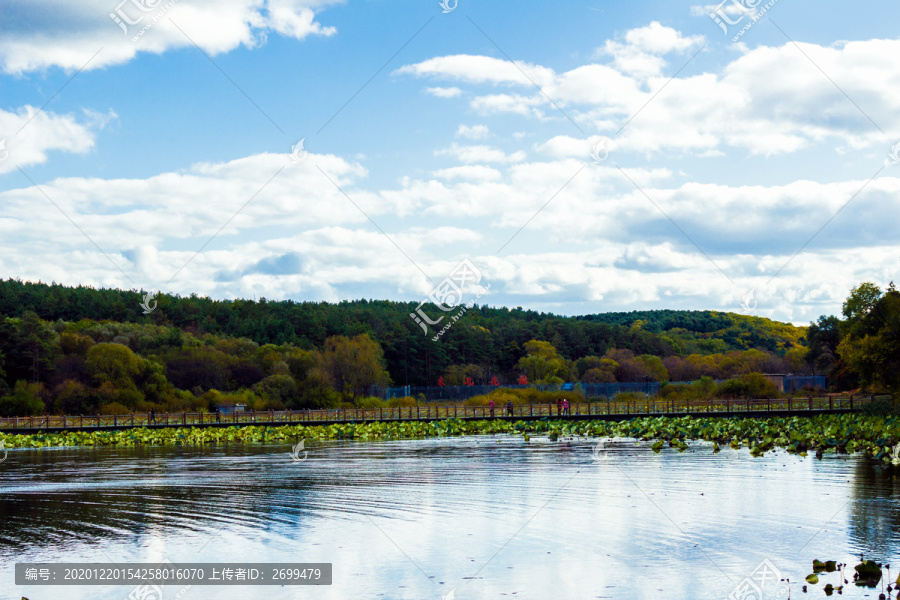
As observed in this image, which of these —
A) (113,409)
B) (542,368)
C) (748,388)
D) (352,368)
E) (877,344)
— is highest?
(877,344)

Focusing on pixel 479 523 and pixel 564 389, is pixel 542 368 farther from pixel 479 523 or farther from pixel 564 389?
pixel 479 523

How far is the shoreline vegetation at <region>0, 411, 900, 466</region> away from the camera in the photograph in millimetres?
35062

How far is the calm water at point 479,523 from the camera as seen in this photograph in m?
11.9

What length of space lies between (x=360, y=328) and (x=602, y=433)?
71.2 m

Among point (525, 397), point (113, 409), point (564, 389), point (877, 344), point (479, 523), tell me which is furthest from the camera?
point (564, 389)

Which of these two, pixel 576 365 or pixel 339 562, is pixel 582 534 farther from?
pixel 576 365

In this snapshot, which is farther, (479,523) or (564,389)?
(564,389)

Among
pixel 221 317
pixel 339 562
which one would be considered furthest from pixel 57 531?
pixel 221 317

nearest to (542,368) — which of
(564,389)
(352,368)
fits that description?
(564,389)

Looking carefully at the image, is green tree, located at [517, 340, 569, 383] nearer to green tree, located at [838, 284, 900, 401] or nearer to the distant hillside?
the distant hillside

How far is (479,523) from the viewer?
1642cm

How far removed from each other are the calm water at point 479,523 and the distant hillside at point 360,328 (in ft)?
255

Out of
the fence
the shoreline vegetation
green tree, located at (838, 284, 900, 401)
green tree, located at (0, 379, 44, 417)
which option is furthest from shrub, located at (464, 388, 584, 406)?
green tree, located at (0, 379, 44, 417)

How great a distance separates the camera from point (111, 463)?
34.2 meters
